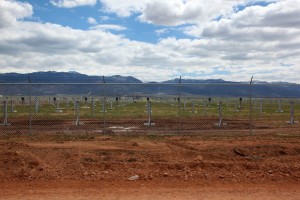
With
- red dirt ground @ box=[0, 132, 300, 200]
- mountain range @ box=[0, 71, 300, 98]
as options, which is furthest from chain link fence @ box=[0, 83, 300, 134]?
red dirt ground @ box=[0, 132, 300, 200]

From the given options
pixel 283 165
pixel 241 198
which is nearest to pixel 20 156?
pixel 241 198

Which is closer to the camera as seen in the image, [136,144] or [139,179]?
[139,179]

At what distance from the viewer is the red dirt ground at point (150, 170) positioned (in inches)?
316

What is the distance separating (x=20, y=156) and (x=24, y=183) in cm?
192

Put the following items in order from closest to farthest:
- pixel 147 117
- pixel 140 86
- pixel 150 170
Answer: pixel 150 170 < pixel 147 117 < pixel 140 86

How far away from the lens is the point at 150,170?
9789 millimetres

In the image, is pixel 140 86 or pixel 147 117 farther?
pixel 140 86

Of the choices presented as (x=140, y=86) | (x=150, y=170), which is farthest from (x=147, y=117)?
(x=150, y=170)

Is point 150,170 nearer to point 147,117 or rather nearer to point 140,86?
point 147,117

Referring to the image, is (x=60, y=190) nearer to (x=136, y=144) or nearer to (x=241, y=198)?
(x=241, y=198)

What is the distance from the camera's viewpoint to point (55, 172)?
9.57 m

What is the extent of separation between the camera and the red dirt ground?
8.02m

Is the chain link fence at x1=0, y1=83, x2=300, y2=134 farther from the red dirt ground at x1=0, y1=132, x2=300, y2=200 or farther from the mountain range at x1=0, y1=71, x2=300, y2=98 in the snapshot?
the red dirt ground at x1=0, y1=132, x2=300, y2=200

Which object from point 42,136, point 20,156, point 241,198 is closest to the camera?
point 241,198
